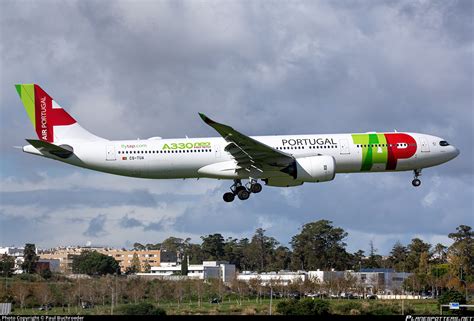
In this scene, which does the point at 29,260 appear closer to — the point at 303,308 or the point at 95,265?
the point at 95,265

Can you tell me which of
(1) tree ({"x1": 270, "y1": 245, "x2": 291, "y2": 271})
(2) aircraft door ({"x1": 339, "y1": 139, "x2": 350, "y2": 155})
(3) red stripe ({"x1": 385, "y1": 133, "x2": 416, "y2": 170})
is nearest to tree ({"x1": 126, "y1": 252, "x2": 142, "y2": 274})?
(1) tree ({"x1": 270, "y1": 245, "x2": 291, "y2": 271})

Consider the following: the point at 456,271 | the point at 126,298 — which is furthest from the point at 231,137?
the point at 456,271

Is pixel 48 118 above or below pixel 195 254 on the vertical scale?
above

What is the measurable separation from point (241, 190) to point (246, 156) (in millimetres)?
3131

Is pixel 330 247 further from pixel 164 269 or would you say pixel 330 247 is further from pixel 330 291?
pixel 330 291

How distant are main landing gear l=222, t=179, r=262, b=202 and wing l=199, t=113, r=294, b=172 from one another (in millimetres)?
1089

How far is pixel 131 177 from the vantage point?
63188mm

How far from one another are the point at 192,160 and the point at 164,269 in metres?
77.8

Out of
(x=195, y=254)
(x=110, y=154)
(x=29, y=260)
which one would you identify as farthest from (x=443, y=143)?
(x=195, y=254)

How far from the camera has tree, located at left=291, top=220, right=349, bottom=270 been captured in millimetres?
127562

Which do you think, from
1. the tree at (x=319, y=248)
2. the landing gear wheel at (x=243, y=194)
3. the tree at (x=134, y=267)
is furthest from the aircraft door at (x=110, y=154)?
the tree at (x=319, y=248)

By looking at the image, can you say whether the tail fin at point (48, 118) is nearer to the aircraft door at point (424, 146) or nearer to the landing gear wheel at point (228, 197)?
the landing gear wheel at point (228, 197)

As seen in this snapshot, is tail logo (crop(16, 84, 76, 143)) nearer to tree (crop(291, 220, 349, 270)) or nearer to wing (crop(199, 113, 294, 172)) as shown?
wing (crop(199, 113, 294, 172))

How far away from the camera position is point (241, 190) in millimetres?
63344
